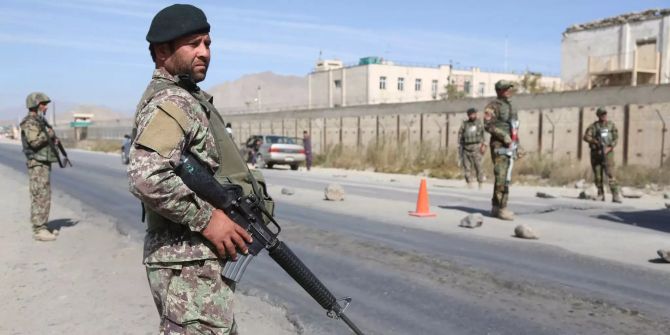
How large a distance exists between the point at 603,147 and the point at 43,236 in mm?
10669

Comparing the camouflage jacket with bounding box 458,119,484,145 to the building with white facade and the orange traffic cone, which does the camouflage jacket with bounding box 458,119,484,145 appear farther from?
the building with white facade

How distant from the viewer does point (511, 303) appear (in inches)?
192

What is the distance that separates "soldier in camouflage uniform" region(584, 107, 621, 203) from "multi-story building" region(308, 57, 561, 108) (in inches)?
Result: 2328

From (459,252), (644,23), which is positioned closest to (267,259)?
(459,252)

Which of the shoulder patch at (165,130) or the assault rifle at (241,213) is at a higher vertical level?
the shoulder patch at (165,130)

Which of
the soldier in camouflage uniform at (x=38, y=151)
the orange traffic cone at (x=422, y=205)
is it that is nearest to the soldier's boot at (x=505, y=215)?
the orange traffic cone at (x=422, y=205)

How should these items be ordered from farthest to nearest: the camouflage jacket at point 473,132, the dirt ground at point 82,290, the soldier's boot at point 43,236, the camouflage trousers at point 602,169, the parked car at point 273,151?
the parked car at point 273,151
the camouflage jacket at point 473,132
the camouflage trousers at point 602,169
the soldier's boot at point 43,236
the dirt ground at point 82,290

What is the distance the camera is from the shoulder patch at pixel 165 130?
7.06ft

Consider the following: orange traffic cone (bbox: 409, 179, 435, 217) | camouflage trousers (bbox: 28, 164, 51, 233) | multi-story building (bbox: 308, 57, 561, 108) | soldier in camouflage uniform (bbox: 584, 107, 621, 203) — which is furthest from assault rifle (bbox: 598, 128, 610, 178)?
multi-story building (bbox: 308, 57, 561, 108)

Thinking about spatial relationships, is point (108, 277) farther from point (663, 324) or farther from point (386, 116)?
point (386, 116)

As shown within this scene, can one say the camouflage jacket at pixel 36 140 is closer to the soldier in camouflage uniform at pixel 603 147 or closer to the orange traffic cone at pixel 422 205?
the orange traffic cone at pixel 422 205

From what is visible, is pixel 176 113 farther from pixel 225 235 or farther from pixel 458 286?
pixel 458 286

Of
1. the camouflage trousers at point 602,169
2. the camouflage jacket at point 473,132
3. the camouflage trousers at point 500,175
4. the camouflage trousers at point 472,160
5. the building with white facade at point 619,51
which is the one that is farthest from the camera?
the building with white facade at point 619,51

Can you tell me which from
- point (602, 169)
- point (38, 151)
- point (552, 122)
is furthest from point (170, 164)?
point (552, 122)
